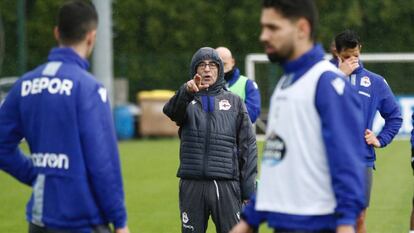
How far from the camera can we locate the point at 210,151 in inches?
359

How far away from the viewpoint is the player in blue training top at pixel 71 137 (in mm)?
5652

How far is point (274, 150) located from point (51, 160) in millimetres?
1224

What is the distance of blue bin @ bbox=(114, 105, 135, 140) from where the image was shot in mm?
31375

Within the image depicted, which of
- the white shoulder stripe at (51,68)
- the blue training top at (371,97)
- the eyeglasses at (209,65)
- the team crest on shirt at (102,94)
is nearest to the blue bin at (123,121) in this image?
the blue training top at (371,97)

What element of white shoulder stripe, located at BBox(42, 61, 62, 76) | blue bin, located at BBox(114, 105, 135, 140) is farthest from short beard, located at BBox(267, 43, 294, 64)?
blue bin, located at BBox(114, 105, 135, 140)

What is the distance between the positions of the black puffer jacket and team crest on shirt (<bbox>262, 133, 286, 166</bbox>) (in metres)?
3.42

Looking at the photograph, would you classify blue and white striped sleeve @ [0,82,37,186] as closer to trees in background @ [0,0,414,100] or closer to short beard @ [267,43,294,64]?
short beard @ [267,43,294,64]

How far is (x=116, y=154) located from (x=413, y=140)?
5.84 meters

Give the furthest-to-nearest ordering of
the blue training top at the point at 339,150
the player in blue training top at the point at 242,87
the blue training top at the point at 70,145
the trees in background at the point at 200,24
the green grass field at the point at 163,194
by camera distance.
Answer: the trees in background at the point at 200,24
the green grass field at the point at 163,194
the player in blue training top at the point at 242,87
the blue training top at the point at 70,145
the blue training top at the point at 339,150

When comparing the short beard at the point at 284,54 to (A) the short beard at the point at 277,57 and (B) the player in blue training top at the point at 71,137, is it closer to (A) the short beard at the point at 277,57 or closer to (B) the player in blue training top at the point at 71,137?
(A) the short beard at the point at 277,57

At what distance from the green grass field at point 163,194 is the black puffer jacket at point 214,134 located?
337cm

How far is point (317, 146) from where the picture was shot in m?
5.36

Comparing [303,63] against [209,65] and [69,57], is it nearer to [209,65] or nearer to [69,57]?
[69,57]

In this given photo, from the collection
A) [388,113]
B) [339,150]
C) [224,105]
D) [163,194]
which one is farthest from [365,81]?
[163,194]
